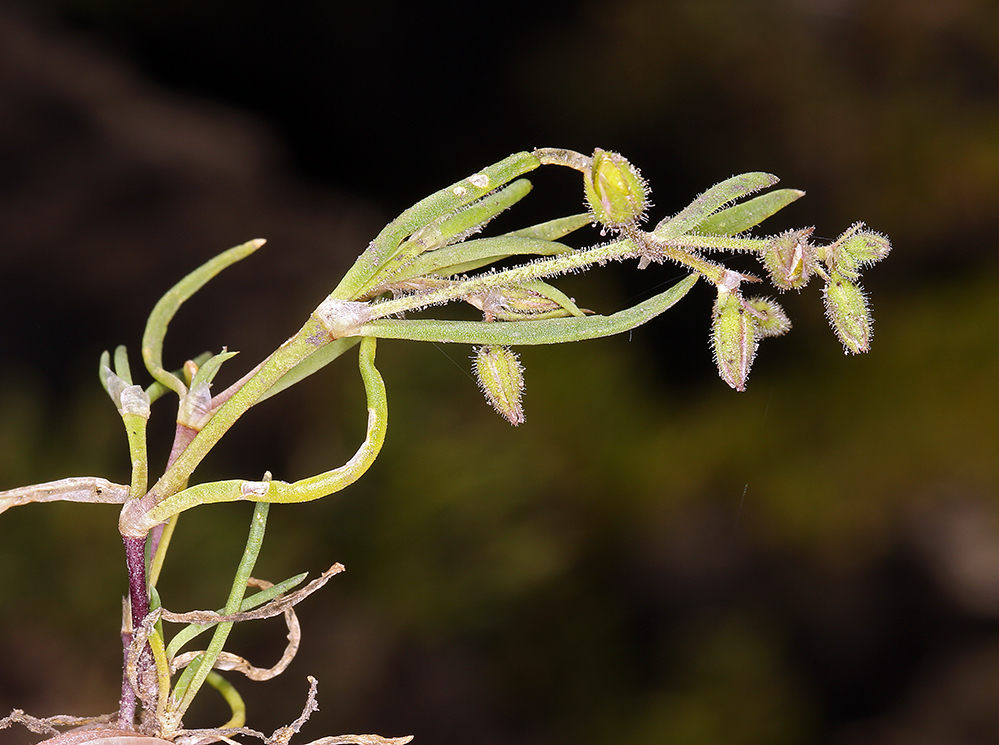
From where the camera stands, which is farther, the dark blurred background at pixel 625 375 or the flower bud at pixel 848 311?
the dark blurred background at pixel 625 375

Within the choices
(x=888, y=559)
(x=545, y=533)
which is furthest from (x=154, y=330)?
(x=888, y=559)

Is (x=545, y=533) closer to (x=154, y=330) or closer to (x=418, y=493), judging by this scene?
(x=418, y=493)

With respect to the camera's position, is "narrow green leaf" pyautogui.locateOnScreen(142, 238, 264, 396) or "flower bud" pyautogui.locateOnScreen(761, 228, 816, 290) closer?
"flower bud" pyautogui.locateOnScreen(761, 228, 816, 290)

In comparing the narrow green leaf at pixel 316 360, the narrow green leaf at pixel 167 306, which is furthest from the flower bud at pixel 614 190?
the narrow green leaf at pixel 167 306

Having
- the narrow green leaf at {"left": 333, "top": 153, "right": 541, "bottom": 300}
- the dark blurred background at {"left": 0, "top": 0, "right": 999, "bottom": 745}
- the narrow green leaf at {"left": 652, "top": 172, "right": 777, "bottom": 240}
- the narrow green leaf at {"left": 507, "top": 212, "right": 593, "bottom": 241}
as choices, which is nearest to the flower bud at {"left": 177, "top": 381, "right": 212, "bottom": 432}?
the narrow green leaf at {"left": 333, "top": 153, "right": 541, "bottom": 300}

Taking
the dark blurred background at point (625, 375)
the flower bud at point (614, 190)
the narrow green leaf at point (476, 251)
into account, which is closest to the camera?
the flower bud at point (614, 190)

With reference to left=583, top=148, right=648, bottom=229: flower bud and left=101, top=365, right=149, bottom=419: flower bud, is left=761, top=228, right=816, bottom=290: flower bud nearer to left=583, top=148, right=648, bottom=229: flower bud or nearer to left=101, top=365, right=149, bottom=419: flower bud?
left=583, top=148, right=648, bottom=229: flower bud

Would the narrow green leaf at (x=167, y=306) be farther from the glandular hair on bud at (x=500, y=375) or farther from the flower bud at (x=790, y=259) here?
the flower bud at (x=790, y=259)
